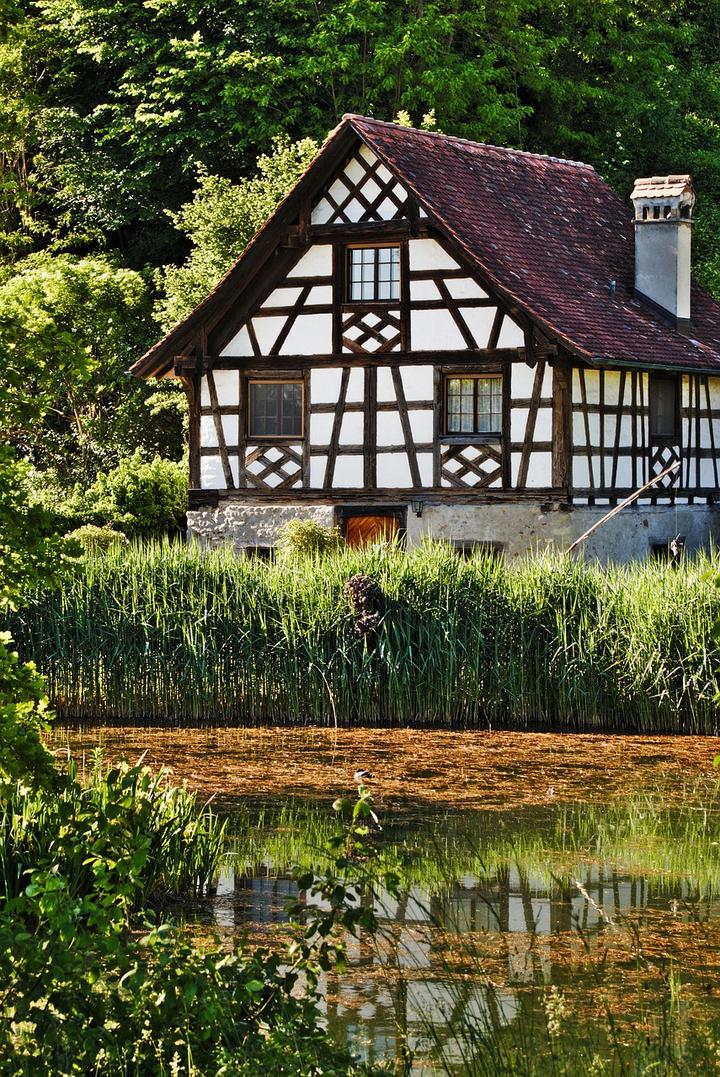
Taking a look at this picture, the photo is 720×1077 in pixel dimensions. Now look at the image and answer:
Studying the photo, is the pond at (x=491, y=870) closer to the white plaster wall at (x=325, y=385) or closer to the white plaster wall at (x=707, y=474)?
the white plaster wall at (x=325, y=385)

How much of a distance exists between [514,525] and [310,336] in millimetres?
4030

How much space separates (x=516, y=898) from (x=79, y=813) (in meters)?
2.46

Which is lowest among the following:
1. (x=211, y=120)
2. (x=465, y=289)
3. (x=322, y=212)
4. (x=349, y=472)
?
(x=349, y=472)

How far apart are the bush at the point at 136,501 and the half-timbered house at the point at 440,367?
2.13 metres

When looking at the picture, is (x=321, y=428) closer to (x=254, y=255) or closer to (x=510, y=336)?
(x=254, y=255)

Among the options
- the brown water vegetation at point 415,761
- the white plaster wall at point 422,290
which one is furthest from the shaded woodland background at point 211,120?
the brown water vegetation at point 415,761

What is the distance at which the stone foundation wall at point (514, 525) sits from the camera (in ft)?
67.2

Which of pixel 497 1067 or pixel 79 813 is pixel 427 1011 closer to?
pixel 497 1067

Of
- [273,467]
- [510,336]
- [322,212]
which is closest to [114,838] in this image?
[510,336]

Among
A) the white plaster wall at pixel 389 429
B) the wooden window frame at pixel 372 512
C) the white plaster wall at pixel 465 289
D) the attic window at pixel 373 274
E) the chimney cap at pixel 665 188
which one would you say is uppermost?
the chimney cap at pixel 665 188

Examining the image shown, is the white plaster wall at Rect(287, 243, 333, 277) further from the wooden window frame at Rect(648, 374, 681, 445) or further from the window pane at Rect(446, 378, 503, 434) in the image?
the wooden window frame at Rect(648, 374, 681, 445)

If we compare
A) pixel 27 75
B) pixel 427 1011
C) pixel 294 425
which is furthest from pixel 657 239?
pixel 427 1011

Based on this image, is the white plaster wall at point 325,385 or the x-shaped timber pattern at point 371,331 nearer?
the x-shaped timber pattern at point 371,331

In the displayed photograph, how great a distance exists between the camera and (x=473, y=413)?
69.2ft
